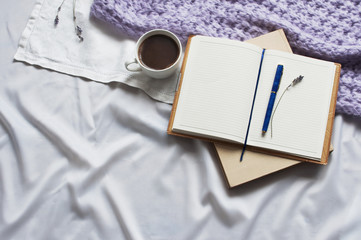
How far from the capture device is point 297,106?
1.99 feet

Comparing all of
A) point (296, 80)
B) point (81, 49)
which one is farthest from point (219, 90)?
point (81, 49)

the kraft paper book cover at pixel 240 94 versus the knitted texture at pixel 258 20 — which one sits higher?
the knitted texture at pixel 258 20

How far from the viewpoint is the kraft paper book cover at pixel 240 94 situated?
0.59 m

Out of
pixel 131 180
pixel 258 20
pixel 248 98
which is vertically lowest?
pixel 131 180

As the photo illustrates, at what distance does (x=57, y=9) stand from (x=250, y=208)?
574 millimetres

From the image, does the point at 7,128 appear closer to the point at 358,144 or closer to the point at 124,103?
the point at 124,103

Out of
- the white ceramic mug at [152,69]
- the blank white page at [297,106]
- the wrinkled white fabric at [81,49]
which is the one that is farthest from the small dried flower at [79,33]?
the blank white page at [297,106]

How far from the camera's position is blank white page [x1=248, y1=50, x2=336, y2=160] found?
0.59 m

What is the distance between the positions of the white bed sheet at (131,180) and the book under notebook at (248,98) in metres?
0.05

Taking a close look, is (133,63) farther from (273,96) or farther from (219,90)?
(273,96)

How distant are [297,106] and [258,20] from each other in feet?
0.66

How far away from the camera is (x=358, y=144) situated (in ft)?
2.05

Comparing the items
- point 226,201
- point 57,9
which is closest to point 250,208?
point 226,201

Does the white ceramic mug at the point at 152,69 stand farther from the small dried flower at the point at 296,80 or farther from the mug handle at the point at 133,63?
the small dried flower at the point at 296,80
